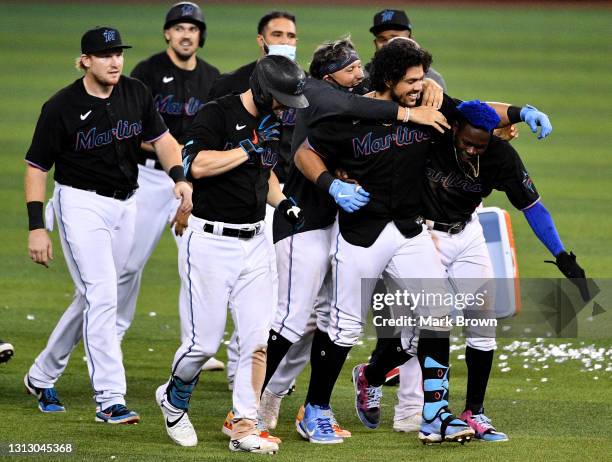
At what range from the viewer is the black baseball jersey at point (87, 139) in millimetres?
6977

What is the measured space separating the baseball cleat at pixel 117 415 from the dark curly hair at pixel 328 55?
2011mm

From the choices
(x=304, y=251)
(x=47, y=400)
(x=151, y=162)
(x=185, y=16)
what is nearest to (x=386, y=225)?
(x=304, y=251)

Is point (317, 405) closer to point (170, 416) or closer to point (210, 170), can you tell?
point (170, 416)

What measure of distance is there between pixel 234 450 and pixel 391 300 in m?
1.11

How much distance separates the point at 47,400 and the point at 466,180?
2.59 metres

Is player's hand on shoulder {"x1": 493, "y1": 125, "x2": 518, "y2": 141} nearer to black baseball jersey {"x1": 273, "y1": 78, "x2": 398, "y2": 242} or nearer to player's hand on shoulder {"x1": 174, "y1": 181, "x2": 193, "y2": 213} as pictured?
black baseball jersey {"x1": 273, "y1": 78, "x2": 398, "y2": 242}

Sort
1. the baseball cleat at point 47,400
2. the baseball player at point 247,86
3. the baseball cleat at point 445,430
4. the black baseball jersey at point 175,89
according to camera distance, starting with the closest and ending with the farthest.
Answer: the baseball cleat at point 445,430, the baseball cleat at point 47,400, the baseball player at point 247,86, the black baseball jersey at point 175,89

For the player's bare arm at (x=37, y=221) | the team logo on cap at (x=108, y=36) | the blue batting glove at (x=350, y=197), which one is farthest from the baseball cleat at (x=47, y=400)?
the blue batting glove at (x=350, y=197)

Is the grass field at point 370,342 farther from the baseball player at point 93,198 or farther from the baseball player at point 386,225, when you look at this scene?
the baseball player at point 386,225

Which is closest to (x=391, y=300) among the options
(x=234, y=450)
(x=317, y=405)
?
(x=317, y=405)

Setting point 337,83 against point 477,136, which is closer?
point 477,136

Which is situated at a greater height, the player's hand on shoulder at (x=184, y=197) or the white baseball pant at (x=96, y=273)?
the player's hand on shoulder at (x=184, y=197)

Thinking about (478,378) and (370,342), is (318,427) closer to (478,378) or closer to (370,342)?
(478,378)

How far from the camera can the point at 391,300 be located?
6.59m
